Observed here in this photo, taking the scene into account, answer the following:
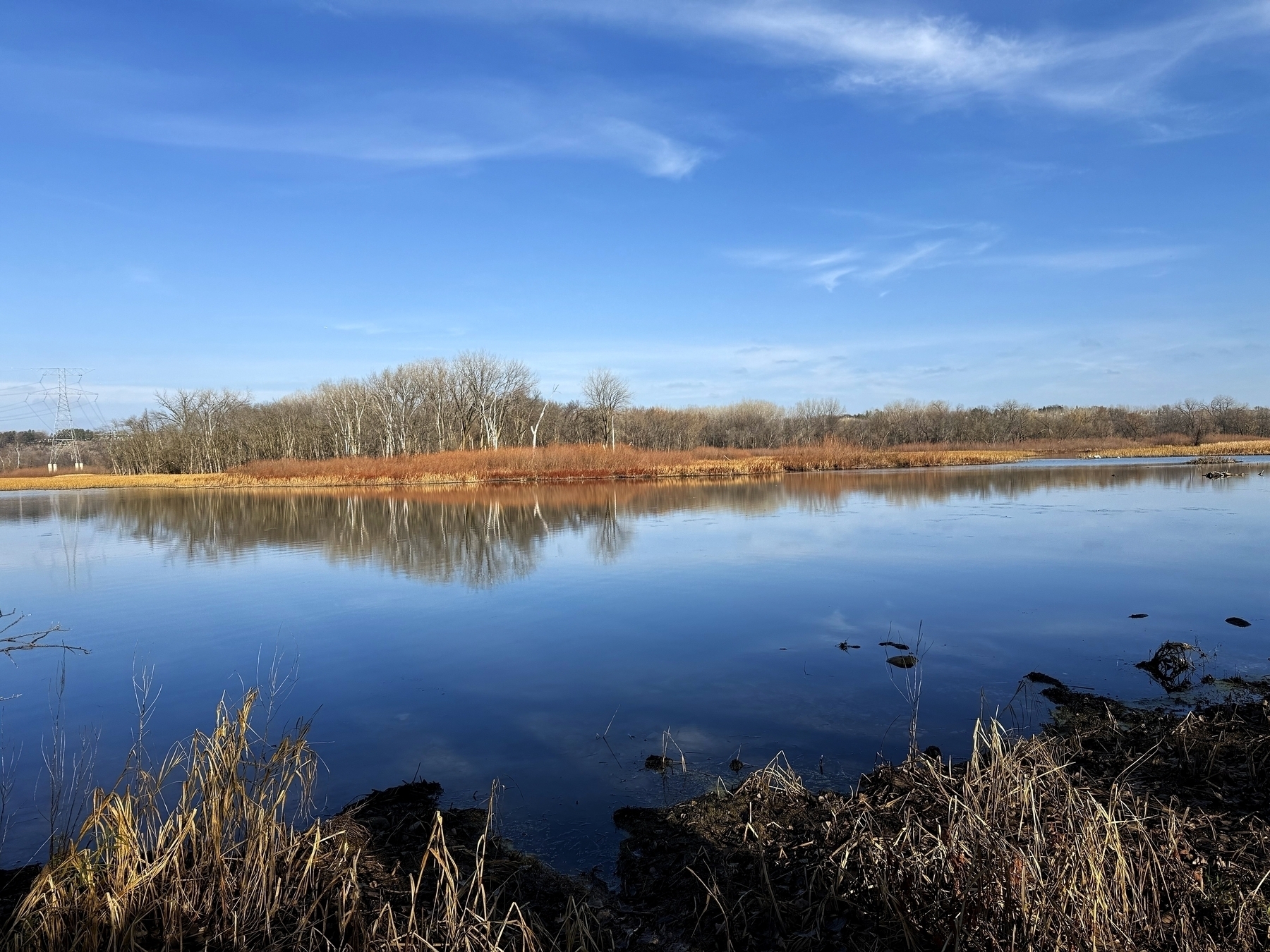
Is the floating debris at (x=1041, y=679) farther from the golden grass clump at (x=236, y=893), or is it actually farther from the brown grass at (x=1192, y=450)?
the brown grass at (x=1192, y=450)

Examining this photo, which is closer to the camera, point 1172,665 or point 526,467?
point 1172,665

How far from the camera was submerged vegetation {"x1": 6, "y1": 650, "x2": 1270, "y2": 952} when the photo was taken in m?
2.90

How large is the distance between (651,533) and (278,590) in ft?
26.8

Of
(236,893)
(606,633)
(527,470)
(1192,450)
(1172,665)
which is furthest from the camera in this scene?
(1192,450)

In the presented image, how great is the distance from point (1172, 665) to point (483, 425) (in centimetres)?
5466

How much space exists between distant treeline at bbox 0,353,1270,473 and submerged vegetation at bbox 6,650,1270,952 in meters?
46.2

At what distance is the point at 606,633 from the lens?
29.5 feet

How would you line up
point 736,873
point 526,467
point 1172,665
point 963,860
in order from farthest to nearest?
1. point 526,467
2. point 1172,665
3. point 736,873
4. point 963,860

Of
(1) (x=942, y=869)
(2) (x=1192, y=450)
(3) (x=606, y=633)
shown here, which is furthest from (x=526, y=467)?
(2) (x=1192, y=450)

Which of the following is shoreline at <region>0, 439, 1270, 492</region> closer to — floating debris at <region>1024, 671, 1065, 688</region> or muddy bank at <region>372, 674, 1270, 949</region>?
floating debris at <region>1024, 671, 1065, 688</region>

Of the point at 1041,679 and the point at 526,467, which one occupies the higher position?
the point at 526,467

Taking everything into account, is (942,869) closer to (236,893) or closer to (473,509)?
(236,893)

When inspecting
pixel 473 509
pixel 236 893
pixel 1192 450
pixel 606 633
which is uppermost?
pixel 1192 450

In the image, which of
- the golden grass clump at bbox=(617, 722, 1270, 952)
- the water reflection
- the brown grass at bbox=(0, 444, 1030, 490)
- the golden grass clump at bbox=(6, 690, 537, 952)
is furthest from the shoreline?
the golden grass clump at bbox=(6, 690, 537, 952)
